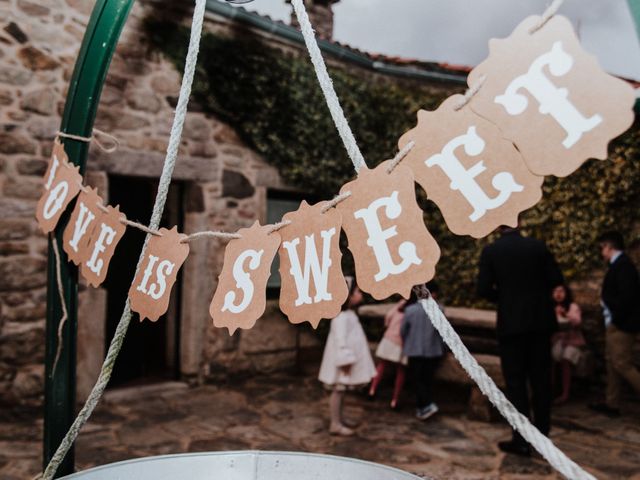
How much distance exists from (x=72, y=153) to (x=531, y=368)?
308cm

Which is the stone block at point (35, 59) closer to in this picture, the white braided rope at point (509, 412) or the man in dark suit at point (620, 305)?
the white braided rope at point (509, 412)

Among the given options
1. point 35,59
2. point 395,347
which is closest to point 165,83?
point 35,59

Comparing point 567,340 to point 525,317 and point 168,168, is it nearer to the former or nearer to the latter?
point 525,317

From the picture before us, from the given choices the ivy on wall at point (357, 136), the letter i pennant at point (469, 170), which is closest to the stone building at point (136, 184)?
the ivy on wall at point (357, 136)

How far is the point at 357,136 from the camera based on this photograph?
6328 mm

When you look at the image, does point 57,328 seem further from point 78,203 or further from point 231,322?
point 231,322

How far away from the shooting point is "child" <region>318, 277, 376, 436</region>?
13.1 feet

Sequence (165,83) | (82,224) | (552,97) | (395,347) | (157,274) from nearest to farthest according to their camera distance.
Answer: (552,97) < (157,274) < (82,224) < (395,347) < (165,83)

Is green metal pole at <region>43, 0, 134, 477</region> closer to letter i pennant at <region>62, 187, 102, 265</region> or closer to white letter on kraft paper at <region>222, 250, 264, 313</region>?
letter i pennant at <region>62, 187, 102, 265</region>

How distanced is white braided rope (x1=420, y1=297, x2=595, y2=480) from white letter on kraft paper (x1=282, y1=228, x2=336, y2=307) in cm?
22

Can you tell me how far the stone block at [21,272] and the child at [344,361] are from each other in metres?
2.36

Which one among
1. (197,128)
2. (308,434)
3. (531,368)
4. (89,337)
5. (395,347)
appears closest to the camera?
(531,368)

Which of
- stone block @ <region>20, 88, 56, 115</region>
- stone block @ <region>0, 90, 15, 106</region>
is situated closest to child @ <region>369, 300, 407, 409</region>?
stone block @ <region>20, 88, 56, 115</region>

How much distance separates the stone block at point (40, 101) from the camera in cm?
434
